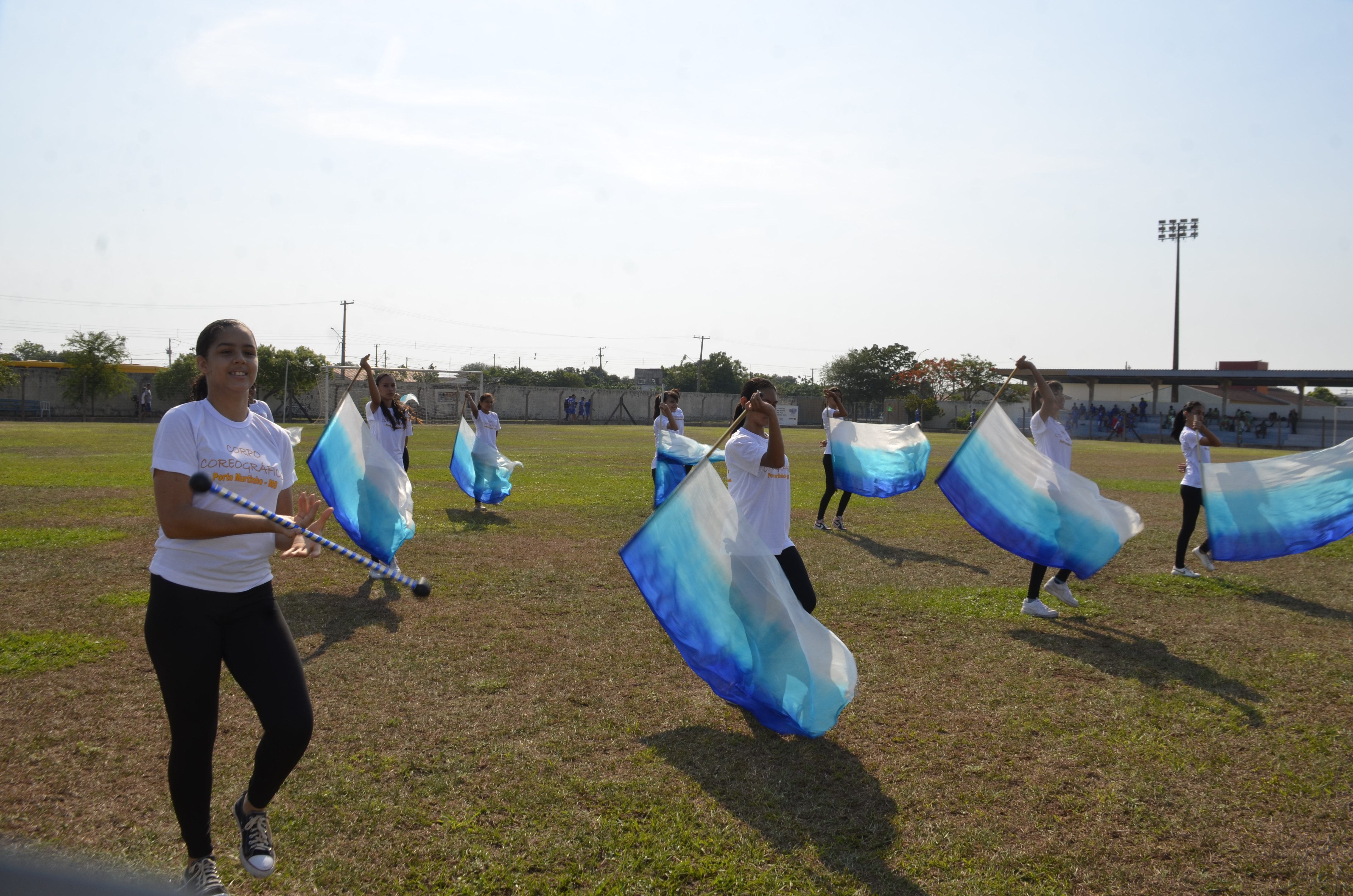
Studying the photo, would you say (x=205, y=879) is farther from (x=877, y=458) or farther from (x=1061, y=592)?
(x=877, y=458)

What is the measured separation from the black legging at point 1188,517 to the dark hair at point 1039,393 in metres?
2.68

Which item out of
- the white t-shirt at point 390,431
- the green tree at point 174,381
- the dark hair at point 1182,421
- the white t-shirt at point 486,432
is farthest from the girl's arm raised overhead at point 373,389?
the green tree at point 174,381

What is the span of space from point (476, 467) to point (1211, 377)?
54.1m

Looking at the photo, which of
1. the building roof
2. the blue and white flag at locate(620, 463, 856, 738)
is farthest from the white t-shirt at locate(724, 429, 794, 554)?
the building roof

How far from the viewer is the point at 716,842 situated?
407 cm

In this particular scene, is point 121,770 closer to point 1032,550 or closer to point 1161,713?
point 1161,713

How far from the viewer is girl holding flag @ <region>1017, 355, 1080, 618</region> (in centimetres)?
817

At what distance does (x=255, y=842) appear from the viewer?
141 inches

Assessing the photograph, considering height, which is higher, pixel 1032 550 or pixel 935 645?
pixel 1032 550

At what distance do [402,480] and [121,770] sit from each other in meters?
4.74

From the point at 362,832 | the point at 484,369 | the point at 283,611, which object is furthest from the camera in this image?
the point at 484,369

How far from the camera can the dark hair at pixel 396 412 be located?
9.96 meters

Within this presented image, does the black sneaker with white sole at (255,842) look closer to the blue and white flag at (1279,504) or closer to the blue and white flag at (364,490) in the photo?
the blue and white flag at (364,490)

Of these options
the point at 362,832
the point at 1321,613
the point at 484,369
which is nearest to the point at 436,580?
the point at 362,832
